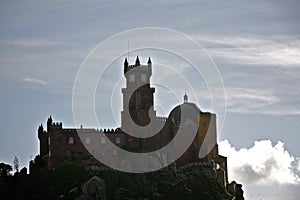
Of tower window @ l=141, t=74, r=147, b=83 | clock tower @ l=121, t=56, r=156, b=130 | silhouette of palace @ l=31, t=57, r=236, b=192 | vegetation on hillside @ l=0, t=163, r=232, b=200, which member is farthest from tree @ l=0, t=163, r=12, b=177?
tower window @ l=141, t=74, r=147, b=83

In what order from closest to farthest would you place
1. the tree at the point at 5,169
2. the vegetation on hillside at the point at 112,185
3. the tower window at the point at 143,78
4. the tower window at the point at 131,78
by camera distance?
the vegetation on hillside at the point at 112,185, the tree at the point at 5,169, the tower window at the point at 143,78, the tower window at the point at 131,78

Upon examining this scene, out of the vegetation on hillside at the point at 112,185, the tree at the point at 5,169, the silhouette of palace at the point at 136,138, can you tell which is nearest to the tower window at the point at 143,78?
the silhouette of palace at the point at 136,138

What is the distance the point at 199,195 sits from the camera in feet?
431

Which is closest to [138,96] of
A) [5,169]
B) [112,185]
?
[112,185]

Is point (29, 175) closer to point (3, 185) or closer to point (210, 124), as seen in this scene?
point (3, 185)

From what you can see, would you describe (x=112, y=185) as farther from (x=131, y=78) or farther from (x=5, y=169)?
(x=131, y=78)

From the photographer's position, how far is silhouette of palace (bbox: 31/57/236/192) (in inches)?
5428

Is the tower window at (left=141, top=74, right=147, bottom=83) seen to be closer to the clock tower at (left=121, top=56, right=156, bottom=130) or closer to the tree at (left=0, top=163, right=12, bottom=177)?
the clock tower at (left=121, top=56, right=156, bottom=130)

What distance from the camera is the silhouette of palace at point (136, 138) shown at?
137875 millimetres

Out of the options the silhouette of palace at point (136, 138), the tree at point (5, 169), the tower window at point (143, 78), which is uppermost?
the tower window at point (143, 78)

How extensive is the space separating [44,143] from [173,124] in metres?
22.5

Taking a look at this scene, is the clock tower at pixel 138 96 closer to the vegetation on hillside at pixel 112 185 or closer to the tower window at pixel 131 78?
the tower window at pixel 131 78

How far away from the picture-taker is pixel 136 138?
5625 inches

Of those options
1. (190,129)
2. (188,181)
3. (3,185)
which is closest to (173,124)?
(190,129)
